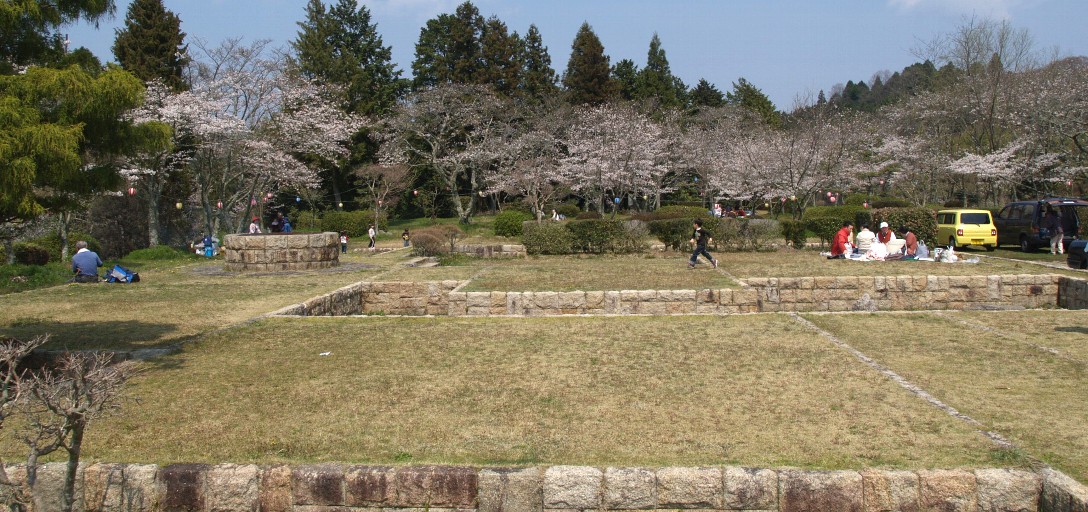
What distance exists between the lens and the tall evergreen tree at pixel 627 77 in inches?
1988

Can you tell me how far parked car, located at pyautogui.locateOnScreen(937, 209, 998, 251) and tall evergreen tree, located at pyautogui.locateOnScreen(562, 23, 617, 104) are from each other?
2713 centimetres

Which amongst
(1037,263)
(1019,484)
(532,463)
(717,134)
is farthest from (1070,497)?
(717,134)

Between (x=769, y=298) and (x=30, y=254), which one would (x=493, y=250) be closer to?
(x=769, y=298)

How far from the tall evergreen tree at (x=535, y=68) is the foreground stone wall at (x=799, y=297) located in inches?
1343

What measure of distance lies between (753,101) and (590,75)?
1557 centimetres

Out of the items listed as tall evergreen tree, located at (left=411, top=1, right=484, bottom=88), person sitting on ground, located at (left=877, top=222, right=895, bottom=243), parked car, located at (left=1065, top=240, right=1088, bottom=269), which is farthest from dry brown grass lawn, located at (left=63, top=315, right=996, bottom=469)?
tall evergreen tree, located at (left=411, top=1, right=484, bottom=88)

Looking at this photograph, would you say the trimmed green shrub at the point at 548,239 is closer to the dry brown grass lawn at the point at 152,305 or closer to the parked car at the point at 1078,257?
the dry brown grass lawn at the point at 152,305

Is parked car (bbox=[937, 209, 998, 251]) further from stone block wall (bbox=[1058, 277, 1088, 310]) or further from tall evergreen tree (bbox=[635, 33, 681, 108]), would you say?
tall evergreen tree (bbox=[635, 33, 681, 108])

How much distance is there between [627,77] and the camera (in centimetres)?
5206

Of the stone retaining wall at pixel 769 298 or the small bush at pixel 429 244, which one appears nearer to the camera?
the stone retaining wall at pixel 769 298

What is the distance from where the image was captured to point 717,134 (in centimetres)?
4341

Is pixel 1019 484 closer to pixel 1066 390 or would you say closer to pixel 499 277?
pixel 1066 390

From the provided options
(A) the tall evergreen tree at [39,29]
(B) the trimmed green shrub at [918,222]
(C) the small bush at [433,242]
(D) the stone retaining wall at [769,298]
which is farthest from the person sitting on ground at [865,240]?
(A) the tall evergreen tree at [39,29]

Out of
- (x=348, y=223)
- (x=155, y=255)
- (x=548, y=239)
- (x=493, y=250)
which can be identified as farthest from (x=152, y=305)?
(x=348, y=223)
